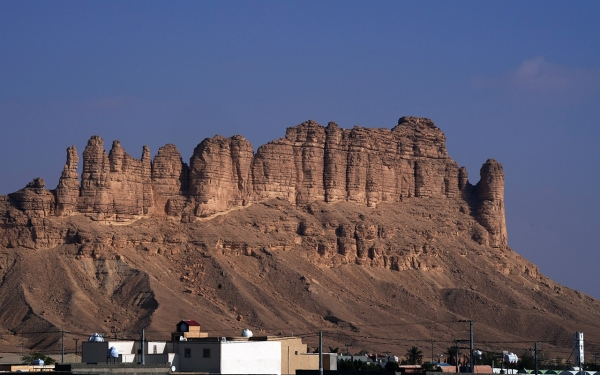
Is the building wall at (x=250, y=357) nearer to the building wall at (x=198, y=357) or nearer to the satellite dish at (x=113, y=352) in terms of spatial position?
the building wall at (x=198, y=357)

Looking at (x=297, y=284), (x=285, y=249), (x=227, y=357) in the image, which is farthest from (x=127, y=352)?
(x=285, y=249)

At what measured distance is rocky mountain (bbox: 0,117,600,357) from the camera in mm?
127825

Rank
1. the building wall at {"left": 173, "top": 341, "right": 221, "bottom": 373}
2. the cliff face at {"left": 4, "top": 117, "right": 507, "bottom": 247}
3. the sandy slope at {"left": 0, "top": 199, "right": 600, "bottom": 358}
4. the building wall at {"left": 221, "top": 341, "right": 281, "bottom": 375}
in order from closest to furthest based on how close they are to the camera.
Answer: the building wall at {"left": 173, "top": 341, "right": 221, "bottom": 373} → the building wall at {"left": 221, "top": 341, "right": 281, "bottom": 375} → the sandy slope at {"left": 0, "top": 199, "right": 600, "bottom": 358} → the cliff face at {"left": 4, "top": 117, "right": 507, "bottom": 247}

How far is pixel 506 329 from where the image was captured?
143 m

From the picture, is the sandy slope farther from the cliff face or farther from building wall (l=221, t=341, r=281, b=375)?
building wall (l=221, t=341, r=281, b=375)

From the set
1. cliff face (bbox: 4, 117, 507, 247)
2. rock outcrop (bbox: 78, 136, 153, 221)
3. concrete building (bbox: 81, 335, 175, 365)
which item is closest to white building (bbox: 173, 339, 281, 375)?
concrete building (bbox: 81, 335, 175, 365)

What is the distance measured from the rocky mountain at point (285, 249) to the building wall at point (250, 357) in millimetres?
55089

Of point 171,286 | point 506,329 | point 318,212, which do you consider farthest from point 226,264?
point 506,329

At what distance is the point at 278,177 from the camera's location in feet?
504

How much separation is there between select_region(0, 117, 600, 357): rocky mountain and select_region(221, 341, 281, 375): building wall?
55.1 m

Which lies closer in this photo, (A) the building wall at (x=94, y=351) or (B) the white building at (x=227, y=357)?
(B) the white building at (x=227, y=357)

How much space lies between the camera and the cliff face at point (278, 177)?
138 m

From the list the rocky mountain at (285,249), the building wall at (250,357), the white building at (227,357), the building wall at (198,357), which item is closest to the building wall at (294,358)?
the building wall at (250,357)

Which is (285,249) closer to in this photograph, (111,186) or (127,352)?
(111,186)
